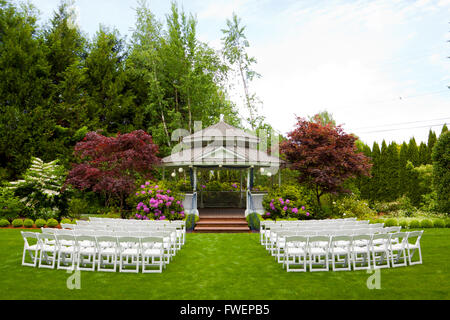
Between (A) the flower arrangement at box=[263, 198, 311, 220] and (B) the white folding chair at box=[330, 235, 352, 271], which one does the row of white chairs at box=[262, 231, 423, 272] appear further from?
(A) the flower arrangement at box=[263, 198, 311, 220]

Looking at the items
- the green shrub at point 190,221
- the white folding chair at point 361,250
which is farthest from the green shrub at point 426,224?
the green shrub at point 190,221

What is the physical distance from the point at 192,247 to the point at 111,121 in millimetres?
17419

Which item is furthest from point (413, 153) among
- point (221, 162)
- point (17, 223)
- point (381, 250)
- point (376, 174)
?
point (17, 223)

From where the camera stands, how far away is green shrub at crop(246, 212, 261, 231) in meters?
14.2

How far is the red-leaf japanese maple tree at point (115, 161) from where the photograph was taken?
48.9 ft

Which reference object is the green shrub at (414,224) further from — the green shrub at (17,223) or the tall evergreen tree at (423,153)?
the green shrub at (17,223)

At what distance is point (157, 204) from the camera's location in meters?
14.4

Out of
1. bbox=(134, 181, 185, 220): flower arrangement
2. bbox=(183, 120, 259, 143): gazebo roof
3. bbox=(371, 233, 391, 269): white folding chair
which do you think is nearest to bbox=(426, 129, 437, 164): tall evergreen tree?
bbox=(183, 120, 259, 143): gazebo roof

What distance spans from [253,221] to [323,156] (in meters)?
4.87

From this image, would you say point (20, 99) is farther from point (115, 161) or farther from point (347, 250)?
point (347, 250)

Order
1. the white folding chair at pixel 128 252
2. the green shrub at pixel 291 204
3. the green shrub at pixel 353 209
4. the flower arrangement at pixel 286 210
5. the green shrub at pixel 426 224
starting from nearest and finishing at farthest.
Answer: the white folding chair at pixel 128 252
the green shrub at pixel 426 224
the flower arrangement at pixel 286 210
the green shrub at pixel 291 204
the green shrub at pixel 353 209

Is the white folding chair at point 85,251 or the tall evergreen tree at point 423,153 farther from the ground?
the tall evergreen tree at point 423,153

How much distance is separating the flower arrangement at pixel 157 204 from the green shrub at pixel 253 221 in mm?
3230

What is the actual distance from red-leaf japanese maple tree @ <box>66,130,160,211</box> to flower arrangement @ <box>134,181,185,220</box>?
36.9 inches
